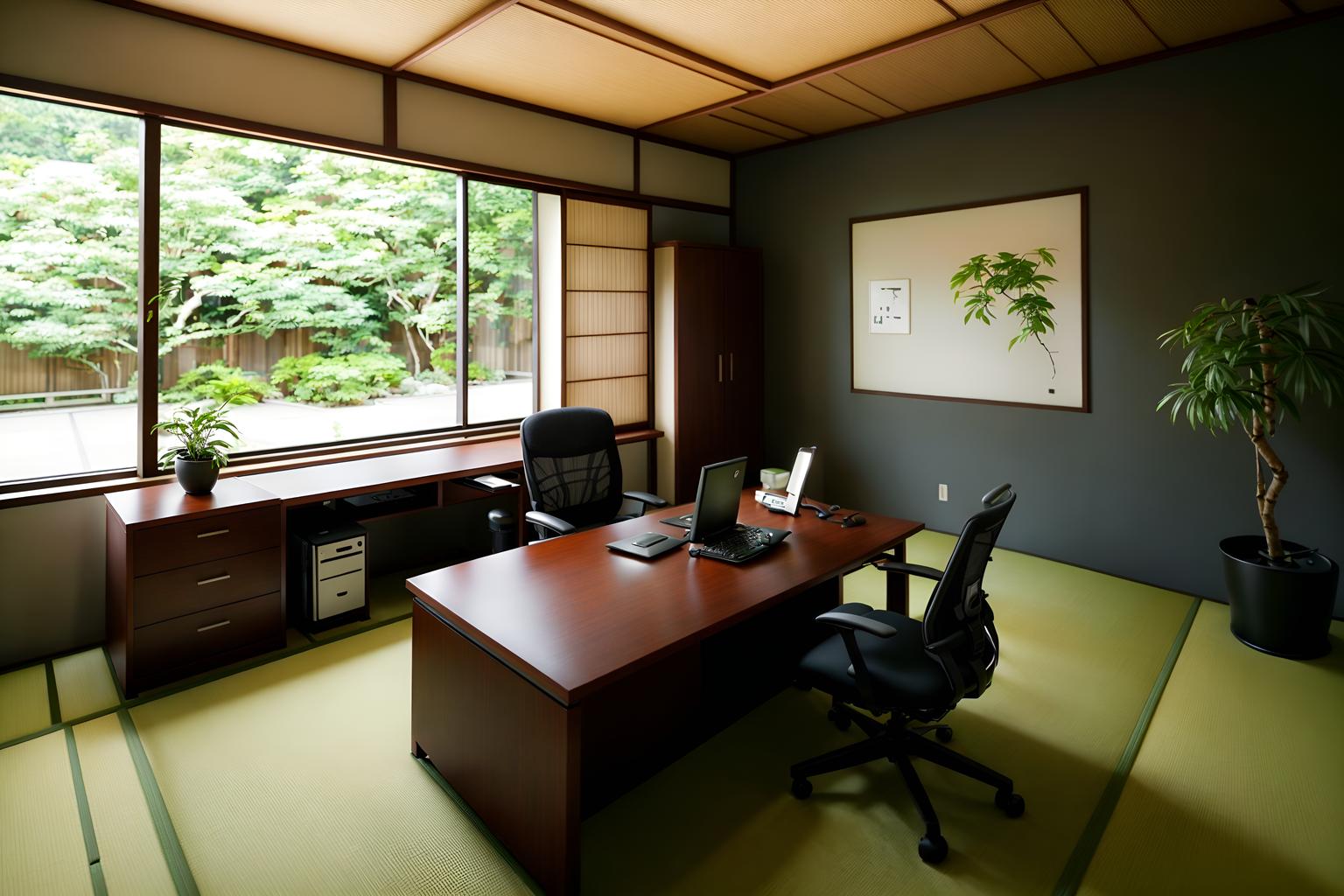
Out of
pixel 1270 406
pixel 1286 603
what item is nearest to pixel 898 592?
pixel 1286 603

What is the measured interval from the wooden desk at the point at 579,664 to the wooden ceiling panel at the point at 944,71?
258 cm

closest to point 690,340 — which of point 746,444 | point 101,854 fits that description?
point 746,444

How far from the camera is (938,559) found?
4.46 meters

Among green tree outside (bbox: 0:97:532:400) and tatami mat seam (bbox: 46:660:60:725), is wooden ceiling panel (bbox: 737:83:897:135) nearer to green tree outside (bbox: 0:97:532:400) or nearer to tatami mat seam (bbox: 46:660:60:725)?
green tree outside (bbox: 0:97:532:400)

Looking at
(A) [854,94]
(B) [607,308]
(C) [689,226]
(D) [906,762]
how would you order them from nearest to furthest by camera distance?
(D) [906,762] < (A) [854,94] < (B) [607,308] < (C) [689,226]

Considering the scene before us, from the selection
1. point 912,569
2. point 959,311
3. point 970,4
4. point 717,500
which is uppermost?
point 970,4

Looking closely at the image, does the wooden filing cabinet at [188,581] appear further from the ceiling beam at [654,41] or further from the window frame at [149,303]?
the ceiling beam at [654,41]

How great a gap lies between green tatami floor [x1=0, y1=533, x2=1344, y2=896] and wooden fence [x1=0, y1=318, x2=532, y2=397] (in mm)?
1249

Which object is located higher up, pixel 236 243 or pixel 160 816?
pixel 236 243

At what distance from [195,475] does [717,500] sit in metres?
2.28

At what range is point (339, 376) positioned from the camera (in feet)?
15.4

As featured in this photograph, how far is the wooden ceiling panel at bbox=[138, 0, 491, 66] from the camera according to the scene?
3.20 metres

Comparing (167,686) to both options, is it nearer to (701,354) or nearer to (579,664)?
(579,664)

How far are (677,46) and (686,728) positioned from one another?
321cm
